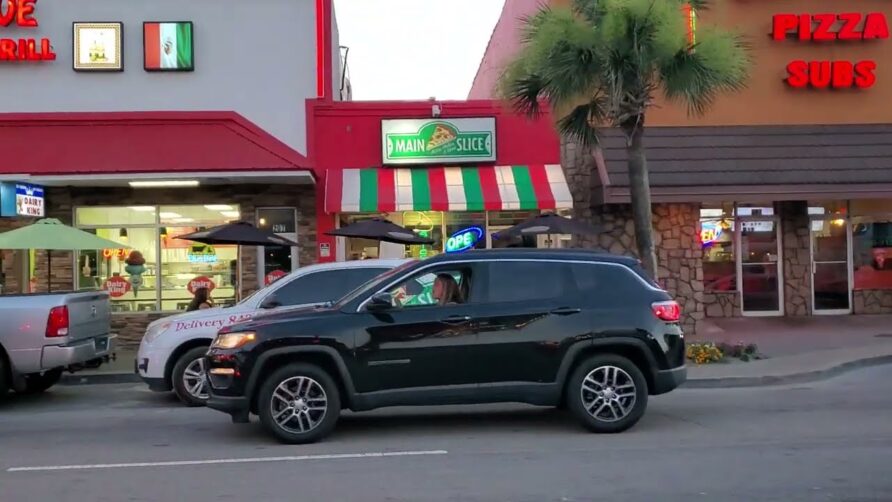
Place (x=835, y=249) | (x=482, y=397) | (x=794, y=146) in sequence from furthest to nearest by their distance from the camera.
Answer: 1. (x=835, y=249)
2. (x=794, y=146)
3. (x=482, y=397)

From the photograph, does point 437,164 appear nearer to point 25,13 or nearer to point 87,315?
point 87,315

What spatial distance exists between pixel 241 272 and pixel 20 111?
5169 mm

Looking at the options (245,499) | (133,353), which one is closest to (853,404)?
(245,499)

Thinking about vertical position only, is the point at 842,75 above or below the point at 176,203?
above

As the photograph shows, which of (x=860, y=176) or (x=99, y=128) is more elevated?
(x=99, y=128)

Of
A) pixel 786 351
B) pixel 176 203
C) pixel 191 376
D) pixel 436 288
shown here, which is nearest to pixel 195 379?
pixel 191 376

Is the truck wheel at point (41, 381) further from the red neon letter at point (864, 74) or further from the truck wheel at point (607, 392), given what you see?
the red neon letter at point (864, 74)

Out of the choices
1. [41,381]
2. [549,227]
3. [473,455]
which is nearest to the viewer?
[473,455]

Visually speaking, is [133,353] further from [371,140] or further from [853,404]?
[853,404]

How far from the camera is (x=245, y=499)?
20.5ft

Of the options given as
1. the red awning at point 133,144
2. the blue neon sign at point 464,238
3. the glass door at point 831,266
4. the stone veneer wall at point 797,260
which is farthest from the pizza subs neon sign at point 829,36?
the red awning at point 133,144

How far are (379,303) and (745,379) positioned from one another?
6377 mm

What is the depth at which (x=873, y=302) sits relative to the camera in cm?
1872

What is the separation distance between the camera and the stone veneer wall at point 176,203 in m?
16.9
